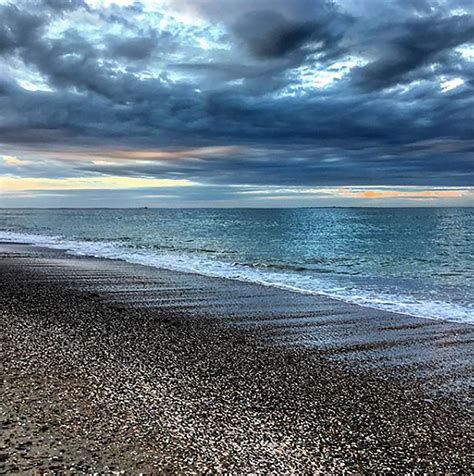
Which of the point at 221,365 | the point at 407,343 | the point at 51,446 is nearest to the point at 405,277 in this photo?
the point at 407,343

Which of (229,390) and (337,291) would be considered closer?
(229,390)

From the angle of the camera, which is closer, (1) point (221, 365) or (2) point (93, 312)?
(1) point (221, 365)

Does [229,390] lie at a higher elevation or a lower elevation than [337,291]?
higher

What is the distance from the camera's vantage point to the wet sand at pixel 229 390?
4473mm

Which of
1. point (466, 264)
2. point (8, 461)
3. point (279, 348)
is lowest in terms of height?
point (466, 264)

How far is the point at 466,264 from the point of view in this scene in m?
30.1

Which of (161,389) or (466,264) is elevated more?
(161,389)

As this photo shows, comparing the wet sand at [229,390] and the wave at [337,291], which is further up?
the wet sand at [229,390]

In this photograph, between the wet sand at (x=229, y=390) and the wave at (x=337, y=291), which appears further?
the wave at (x=337, y=291)

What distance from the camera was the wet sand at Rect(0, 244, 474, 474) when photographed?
447cm

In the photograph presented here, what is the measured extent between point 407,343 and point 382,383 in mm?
2749

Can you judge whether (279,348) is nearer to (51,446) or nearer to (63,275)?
(51,446)

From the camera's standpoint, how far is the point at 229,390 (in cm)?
629

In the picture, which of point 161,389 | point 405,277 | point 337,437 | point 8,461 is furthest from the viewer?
point 405,277
